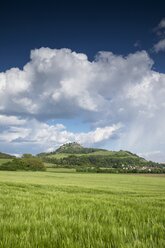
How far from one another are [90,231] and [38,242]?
986mm

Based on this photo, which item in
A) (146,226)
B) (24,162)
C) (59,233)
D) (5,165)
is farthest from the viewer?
(24,162)

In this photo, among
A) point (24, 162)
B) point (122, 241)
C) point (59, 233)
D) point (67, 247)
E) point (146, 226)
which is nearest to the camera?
point (67, 247)

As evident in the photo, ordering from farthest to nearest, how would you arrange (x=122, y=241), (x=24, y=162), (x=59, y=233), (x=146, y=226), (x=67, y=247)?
(x=24, y=162), (x=146, y=226), (x=59, y=233), (x=122, y=241), (x=67, y=247)

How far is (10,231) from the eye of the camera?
199 inches

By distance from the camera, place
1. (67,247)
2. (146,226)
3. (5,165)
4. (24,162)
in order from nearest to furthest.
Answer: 1. (67,247)
2. (146,226)
3. (5,165)
4. (24,162)

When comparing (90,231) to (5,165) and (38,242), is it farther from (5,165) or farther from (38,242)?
(5,165)

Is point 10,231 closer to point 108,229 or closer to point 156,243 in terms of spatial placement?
point 108,229

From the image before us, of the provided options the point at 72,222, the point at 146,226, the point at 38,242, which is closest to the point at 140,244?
the point at 38,242

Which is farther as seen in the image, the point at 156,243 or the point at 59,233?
the point at 59,233

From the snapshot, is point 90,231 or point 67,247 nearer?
point 67,247

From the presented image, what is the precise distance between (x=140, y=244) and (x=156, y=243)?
0.28 meters

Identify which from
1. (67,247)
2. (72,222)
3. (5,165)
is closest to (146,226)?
(72,222)

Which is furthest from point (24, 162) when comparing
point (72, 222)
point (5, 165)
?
point (72, 222)

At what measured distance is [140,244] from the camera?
3.91m
